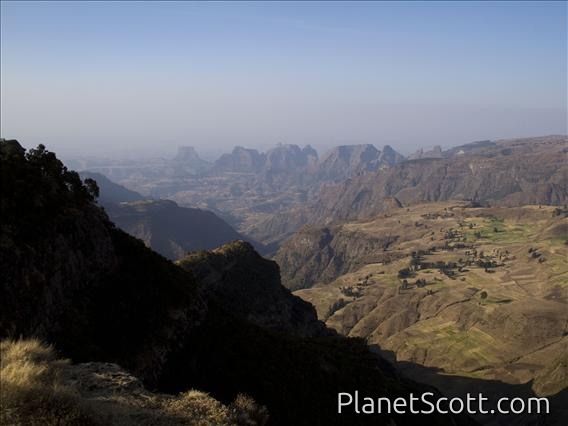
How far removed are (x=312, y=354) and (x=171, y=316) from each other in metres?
22.4

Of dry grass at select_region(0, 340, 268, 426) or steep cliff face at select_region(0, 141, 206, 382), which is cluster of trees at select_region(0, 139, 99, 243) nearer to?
steep cliff face at select_region(0, 141, 206, 382)

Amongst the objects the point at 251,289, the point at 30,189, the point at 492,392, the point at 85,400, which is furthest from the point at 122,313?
the point at 492,392

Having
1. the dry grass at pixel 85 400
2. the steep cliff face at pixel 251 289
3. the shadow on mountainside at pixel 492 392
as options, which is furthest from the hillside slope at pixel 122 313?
the shadow on mountainside at pixel 492 392

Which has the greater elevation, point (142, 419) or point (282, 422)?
point (142, 419)

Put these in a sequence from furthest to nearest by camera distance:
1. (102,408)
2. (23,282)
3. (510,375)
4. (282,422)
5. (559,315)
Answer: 1. (559,315)
2. (510,375)
3. (282,422)
4. (23,282)
5. (102,408)

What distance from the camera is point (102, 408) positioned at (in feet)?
52.9

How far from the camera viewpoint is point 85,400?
1541cm

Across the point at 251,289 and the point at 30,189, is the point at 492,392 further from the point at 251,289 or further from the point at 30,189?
the point at 30,189

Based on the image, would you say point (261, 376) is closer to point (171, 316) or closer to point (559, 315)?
point (171, 316)

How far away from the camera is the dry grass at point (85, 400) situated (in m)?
13.6

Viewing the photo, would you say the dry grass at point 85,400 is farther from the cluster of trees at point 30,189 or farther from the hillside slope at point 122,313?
the cluster of trees at point 30,189

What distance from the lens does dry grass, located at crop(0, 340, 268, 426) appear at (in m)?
13.6

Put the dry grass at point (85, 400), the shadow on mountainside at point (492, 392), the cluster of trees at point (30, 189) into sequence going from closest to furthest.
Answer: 1. the dry grass at point (85, 400)
2. the cluster of trees at point (30, 189)
3. the shadow on mountainside at point (492, 392)

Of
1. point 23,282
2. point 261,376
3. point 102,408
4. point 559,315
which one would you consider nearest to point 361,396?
point 261,376
